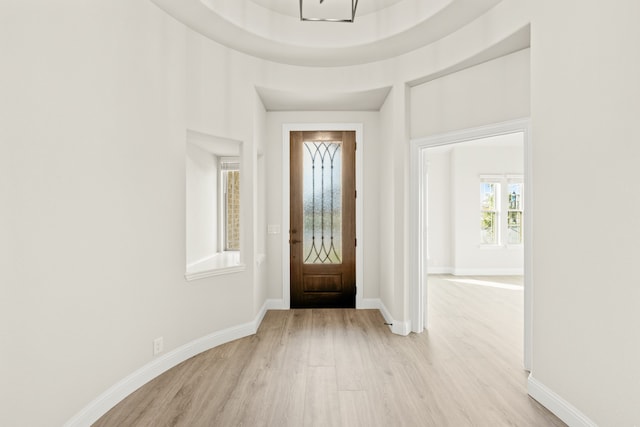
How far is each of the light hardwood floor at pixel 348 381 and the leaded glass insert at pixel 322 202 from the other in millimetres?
973

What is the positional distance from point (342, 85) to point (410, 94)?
773mm

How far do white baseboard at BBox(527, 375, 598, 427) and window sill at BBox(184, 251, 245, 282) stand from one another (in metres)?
Answer: 2.62

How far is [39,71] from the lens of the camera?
1.59 m

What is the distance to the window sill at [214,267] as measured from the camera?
2.88m

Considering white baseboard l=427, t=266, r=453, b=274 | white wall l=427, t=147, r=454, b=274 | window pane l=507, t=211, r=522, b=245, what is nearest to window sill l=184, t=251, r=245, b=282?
white baseboard l=427, t=266, r=453, b=274

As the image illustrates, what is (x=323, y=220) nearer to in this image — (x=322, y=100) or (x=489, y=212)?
(x=322, y=100)

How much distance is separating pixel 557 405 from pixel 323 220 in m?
2.95

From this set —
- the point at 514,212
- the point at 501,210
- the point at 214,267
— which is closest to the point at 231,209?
the point at 214,267

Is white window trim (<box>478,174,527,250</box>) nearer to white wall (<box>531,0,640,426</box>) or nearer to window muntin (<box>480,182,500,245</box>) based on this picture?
window muntin (<box>480,182,500,245</box>)

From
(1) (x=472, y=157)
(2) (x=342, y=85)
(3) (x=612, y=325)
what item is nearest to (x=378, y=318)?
(3) (x=612, y=325)

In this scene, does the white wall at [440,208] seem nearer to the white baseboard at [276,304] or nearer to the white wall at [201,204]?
the white baseboard at [276,304]

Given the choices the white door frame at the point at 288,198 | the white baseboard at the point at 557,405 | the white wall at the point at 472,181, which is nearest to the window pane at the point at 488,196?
the white wall at the point at 472,181

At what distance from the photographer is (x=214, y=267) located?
3.13 metres

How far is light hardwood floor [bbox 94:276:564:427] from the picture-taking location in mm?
2020
